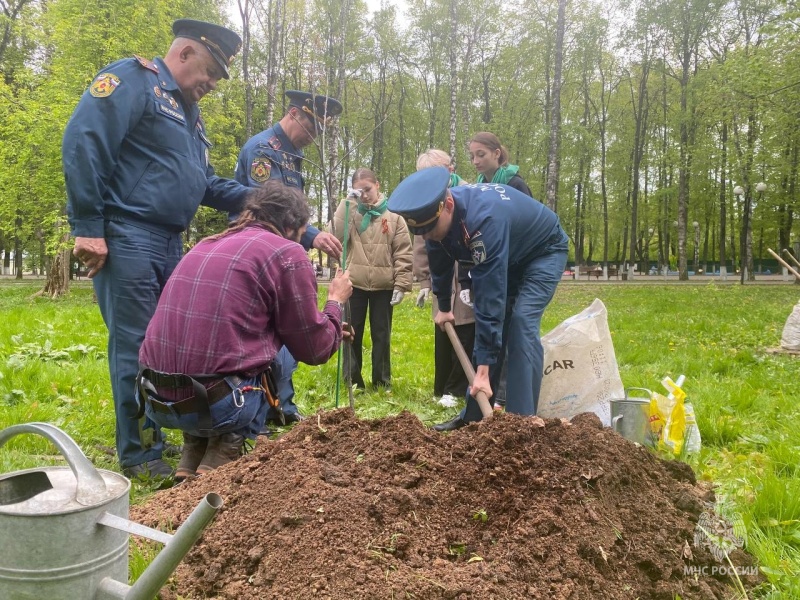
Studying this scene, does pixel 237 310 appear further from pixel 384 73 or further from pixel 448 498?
pixel 384 73

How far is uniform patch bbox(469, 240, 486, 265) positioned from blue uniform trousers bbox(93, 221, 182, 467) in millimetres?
1698

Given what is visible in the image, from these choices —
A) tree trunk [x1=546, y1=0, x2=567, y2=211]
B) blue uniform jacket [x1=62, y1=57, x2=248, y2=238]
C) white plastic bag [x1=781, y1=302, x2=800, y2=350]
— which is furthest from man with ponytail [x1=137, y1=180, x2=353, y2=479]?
tree trunk [x1=546, y1=0, x2=567, y2=211]

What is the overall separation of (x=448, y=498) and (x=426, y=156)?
11.1ft

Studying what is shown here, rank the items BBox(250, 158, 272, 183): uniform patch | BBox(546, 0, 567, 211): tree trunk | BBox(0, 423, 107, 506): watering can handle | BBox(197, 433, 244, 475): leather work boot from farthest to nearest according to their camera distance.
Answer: BBox(546, 0, 567, 211): tree trunk
BBox(250, 158, 272, 183): uniform patch
BBox(197, 433, 244, 475): leather work boot
BBox(0, 423, 107, 506): watering can handle

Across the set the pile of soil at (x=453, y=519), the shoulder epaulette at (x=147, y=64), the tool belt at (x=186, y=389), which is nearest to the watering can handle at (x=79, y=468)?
the pile of soil at (x=453, y=519)

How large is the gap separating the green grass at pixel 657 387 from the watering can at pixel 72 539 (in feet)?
2.04

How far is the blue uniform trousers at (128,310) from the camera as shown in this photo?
2.87 meters

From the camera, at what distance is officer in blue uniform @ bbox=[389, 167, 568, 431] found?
3.08 metres

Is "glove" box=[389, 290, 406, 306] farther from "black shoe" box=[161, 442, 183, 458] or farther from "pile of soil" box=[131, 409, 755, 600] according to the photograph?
"pile of soil" box=[131, 409, 755, 600]

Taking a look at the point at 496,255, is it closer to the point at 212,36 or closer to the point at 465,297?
the point at 465,297

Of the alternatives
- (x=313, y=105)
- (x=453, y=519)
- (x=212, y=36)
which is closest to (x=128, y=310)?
(x=212, y=36)

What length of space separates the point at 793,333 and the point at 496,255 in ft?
17.0

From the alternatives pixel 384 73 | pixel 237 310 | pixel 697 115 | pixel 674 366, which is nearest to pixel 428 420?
pixel 237 310

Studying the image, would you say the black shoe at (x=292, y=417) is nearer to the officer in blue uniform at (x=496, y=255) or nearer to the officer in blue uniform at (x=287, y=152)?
the officer in blue uniform at (x=287, y=152)
